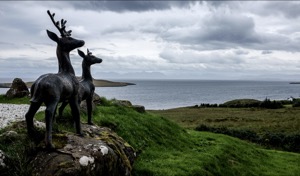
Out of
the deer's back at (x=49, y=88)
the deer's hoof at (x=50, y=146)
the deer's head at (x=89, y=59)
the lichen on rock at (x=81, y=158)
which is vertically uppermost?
the deer's head at (x=89, y=59)

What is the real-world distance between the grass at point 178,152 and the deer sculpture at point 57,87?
3198 mm

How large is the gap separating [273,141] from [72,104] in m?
26.9

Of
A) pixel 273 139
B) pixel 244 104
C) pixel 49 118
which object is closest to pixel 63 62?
pixel 49 118

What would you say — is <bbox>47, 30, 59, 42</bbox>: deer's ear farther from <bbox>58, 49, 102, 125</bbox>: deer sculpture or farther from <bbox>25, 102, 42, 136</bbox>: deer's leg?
<bbox>58, 49, 102, 125</bbox>: deer sculpture

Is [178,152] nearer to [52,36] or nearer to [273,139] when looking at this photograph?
[52,36]

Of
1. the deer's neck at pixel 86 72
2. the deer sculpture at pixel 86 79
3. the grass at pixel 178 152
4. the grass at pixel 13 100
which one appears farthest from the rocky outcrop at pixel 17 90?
the deer's neck at pixel 86 72

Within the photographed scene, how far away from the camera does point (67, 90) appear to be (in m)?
9.93

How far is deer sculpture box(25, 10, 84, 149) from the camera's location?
9219 mm

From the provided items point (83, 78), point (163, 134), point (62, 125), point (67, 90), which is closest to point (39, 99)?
point (67, 90)

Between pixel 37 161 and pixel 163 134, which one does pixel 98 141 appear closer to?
pixel 37 161

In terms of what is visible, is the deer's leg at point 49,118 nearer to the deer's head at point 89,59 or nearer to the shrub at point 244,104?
the deer's head at point 89,59

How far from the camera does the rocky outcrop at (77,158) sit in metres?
8.73

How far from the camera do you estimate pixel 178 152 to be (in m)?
18.1

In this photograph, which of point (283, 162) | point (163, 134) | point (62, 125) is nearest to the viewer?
point (62, 125)
